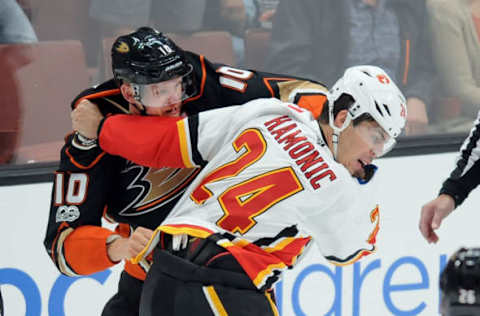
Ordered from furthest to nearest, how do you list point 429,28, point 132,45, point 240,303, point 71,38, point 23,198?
point 429,28, point 71,38, point 23,198, point 132,45, point 240,303

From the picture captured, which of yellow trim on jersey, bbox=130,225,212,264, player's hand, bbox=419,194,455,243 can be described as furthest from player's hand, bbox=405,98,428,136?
yellow trim on jersey, bbox=130,225,212,264

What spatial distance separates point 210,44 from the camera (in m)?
3.59

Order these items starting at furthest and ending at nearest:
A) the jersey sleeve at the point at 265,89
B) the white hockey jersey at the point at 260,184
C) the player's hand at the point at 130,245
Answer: the jersey sleeve at the point at 265,89 < the player's hand at the point at 130,245 < the white hockey jersey at the point at 260,184

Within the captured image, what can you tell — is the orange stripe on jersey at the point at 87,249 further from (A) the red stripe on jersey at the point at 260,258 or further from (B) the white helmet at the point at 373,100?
(B) the white helmet at the point at 373,100

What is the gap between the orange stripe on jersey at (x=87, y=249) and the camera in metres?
2.26

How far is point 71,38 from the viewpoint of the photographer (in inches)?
130

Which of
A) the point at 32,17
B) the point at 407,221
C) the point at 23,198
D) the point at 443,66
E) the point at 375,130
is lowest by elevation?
the point at 407,221

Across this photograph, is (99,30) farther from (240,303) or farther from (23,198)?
(240,303)

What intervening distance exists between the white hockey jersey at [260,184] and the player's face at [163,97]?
73mm

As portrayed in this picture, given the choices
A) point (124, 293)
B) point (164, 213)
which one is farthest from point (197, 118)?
point (124, 293)

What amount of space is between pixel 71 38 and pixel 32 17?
6.6 inches

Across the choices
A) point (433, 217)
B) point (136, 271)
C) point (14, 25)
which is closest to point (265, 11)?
point (14, 25)

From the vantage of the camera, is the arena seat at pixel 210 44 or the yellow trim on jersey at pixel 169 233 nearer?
the yellow trim on jersey at pixel 169 233

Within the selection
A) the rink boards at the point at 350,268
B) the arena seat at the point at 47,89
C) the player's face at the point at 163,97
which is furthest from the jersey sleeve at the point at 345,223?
the arena seat at the point at 47,89
